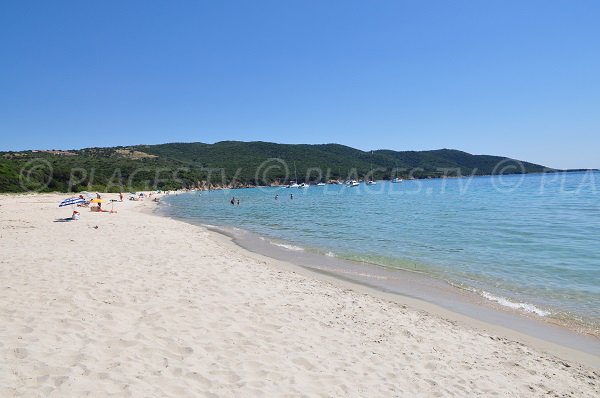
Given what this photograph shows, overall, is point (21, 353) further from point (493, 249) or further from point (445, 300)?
point (493, 249)

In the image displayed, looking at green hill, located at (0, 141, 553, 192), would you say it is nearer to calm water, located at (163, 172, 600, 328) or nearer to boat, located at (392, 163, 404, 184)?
boat, located at (392, 163, 404, 184)

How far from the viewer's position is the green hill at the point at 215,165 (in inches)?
2422

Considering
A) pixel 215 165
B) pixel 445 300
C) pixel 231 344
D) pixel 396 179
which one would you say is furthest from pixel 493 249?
pixel 396 179

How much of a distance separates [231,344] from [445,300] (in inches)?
257

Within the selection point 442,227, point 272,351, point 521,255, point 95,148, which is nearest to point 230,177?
point 95,148

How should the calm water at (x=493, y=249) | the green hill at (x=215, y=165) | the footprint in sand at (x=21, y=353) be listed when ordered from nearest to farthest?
the footprint in sand at (x=21, y=353)
the calm water at (x=493, y=249)
the green hill at (x=215, y=165)

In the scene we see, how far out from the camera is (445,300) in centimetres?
1012

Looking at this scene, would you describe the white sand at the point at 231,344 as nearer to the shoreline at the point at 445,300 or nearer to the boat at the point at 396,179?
the shoreline at the point at 445,300

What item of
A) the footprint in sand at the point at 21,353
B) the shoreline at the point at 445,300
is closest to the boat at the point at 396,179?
the shoreline at the point at 445,300

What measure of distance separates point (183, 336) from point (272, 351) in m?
1.36

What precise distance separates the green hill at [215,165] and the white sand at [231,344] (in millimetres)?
50681

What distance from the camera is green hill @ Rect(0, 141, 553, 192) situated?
6153 centimetres

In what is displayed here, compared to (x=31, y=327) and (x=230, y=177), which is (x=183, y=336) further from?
(x=230, y=177)

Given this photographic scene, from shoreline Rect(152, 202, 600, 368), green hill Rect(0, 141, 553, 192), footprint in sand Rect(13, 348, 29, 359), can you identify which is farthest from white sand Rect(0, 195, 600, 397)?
green hill Rect(0, 141, 553, 192)
